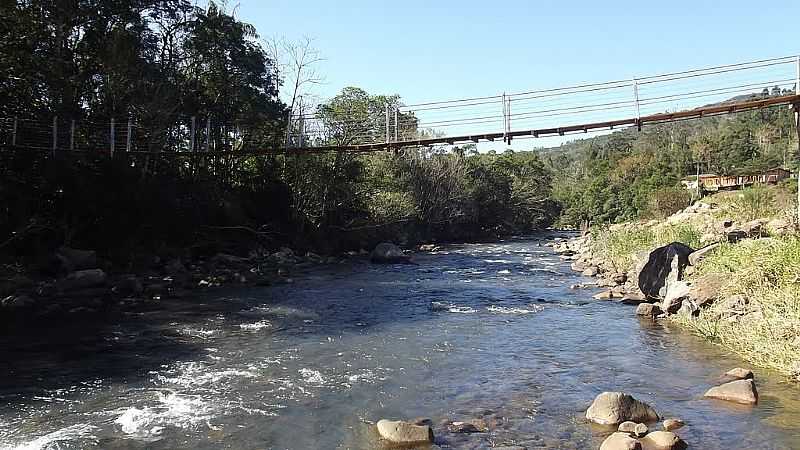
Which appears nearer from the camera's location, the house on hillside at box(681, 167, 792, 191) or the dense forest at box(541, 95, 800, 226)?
the dense forest at box(541, 95, 800, 226)

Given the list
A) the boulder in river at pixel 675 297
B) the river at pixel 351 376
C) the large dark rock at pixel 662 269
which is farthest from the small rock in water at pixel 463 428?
the large dark rock at pixel 662 269

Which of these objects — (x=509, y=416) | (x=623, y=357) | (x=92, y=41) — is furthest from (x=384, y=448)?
(x=92, y=41)

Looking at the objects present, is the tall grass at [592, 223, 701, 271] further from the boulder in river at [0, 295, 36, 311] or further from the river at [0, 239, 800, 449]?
the boulder in river at [0, 295, 36, 311]

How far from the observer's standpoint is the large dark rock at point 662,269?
12422 mm

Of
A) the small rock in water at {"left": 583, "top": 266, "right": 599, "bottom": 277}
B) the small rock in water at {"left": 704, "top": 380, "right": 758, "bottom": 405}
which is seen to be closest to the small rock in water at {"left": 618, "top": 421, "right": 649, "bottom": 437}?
the small rock in water at {"left": 704, "top": 380, "right": 758, "bottom": 405}

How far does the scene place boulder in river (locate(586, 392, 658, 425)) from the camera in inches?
242

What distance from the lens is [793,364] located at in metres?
7.35

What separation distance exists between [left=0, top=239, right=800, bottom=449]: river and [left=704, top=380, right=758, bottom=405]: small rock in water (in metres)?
0.15

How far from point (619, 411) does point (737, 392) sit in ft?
5.62

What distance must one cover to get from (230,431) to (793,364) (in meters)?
6.76

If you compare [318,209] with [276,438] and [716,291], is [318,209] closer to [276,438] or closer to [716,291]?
[716,291]

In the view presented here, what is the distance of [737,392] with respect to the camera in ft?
→ 22.3

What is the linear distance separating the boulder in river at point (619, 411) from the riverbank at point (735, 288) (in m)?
2.46

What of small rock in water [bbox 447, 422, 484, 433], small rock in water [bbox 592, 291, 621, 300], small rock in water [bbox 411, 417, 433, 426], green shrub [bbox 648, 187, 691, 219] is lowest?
small rock in water [bbox 447, 422, 484, 433]
